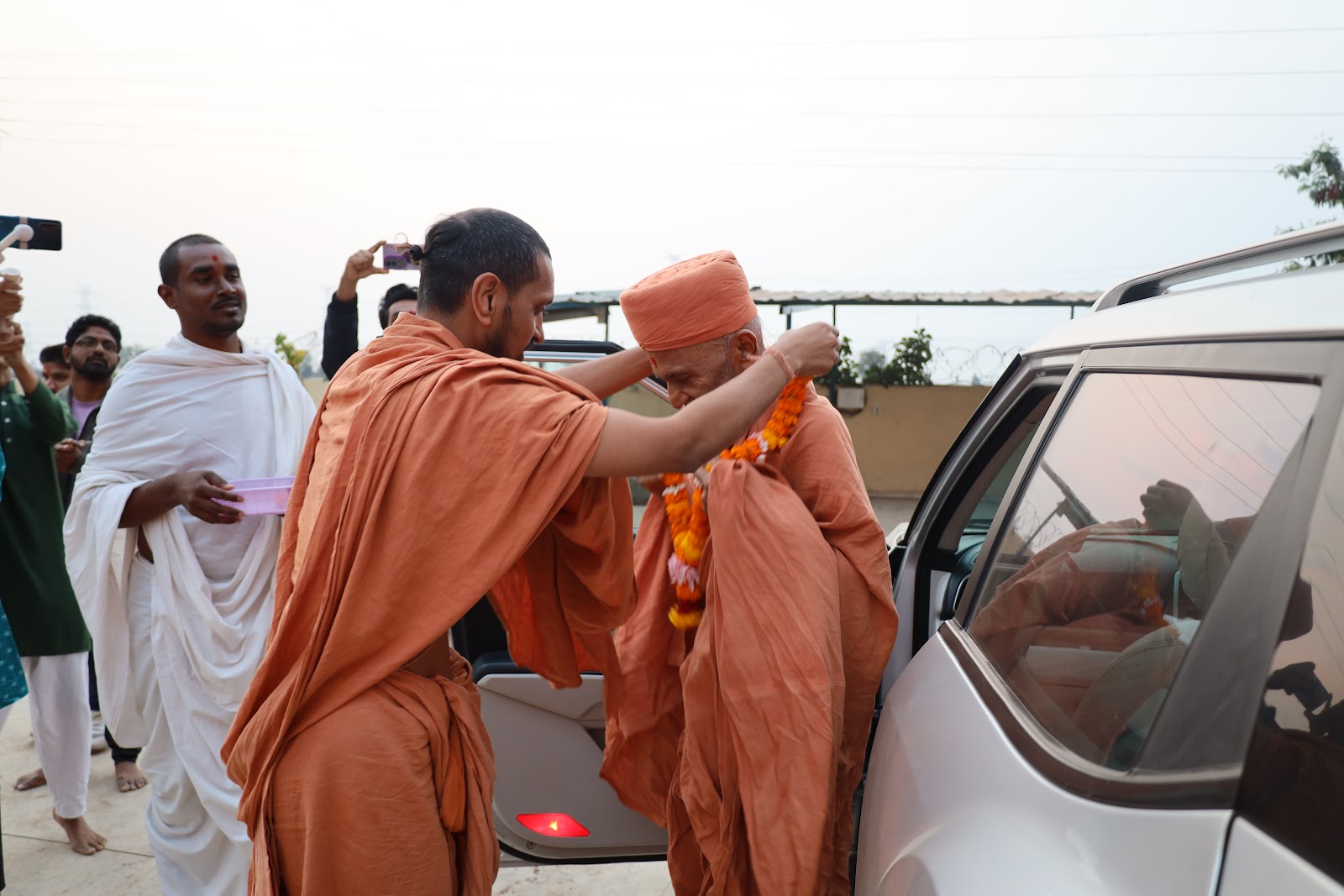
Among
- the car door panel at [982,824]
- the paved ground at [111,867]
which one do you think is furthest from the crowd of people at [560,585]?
the paved ground at [111,867]

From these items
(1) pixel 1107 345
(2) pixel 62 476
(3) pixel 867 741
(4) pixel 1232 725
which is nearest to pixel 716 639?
(3) pixel 867 741

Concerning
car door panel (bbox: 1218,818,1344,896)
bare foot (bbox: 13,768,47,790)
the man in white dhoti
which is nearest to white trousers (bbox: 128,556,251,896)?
the man in white dhoti

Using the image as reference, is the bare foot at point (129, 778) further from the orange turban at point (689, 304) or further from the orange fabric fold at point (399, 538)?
the orange turban at point (689, 304)

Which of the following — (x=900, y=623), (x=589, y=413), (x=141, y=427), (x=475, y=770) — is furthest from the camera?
(x=141, y=427)

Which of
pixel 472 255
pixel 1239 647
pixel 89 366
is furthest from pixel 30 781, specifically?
pixel 1239 647

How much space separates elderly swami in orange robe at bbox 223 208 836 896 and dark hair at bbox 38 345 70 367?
577 centimetres

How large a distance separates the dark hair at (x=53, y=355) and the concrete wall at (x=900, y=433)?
13.1 m

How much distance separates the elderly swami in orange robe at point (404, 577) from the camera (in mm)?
1884

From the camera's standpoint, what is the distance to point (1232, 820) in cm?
96

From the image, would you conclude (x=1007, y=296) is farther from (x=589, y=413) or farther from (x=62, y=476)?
(x=589, y=413)

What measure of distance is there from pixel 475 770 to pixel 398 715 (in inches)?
9.1

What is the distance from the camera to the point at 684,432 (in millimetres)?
1897

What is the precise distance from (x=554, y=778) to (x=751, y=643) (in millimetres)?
1272

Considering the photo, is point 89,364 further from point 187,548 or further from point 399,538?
point 399,538
